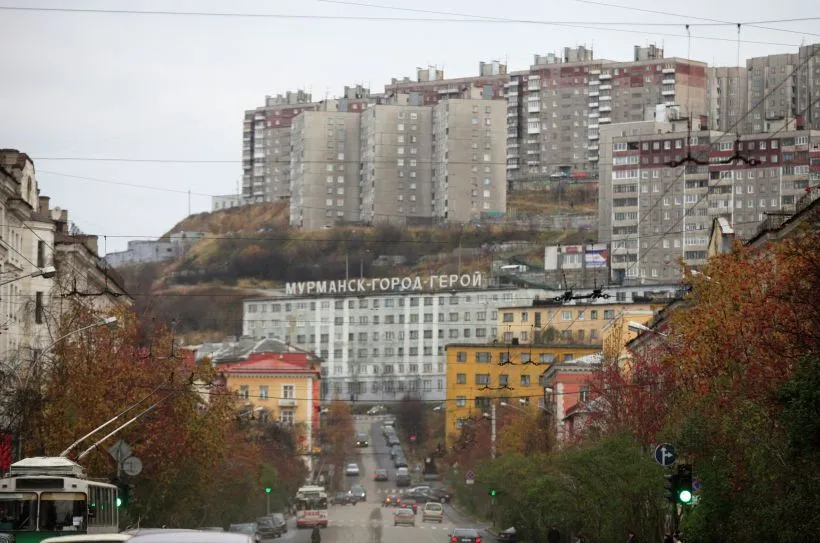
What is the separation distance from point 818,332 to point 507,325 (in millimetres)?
154827

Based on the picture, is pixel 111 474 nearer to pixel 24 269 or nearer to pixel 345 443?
pixel 24 269

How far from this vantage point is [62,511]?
40562 millimetres

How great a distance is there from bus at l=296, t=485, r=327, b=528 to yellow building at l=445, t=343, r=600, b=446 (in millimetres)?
37833

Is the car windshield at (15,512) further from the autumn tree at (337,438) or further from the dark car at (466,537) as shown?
the autumn tree at (337,438)

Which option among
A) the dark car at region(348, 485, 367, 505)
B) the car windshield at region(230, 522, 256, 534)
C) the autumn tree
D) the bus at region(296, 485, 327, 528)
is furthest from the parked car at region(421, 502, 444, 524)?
the autumn tree

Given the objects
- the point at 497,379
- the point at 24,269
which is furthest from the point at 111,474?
the point at 497,379

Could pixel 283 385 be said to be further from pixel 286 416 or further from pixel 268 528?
pixel 268 528

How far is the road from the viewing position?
8962 centimetres

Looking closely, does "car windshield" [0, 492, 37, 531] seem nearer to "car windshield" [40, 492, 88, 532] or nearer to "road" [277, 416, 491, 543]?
"car windshield" [40, 492, 88, 532]

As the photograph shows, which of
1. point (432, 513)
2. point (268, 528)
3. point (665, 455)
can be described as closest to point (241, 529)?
point (268, 528)

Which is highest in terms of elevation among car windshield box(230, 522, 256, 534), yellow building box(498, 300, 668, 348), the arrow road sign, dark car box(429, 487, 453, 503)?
yellow building box(498, 300, 668, 348)

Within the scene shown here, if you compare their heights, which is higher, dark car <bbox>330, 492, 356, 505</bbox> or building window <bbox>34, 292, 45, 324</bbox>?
building window <bbox>34, 292, 45, 324</bbox>

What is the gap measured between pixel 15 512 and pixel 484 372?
5575 inches

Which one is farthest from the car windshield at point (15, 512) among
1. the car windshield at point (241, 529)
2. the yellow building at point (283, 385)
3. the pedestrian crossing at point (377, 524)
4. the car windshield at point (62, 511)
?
the yellow building at point (283, 385)
